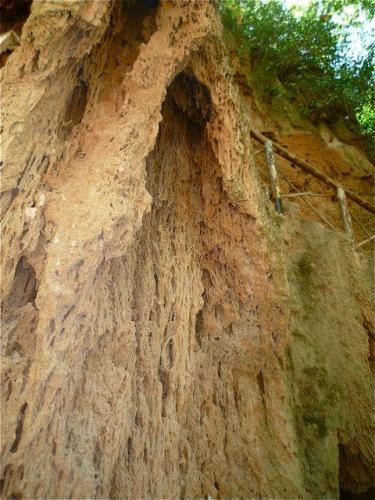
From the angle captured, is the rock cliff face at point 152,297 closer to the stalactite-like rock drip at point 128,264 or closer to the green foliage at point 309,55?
the stalactite-like rock drip at point 128,264

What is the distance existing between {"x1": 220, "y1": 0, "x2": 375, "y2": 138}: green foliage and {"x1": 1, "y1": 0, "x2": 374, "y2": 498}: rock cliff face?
11.6 feet

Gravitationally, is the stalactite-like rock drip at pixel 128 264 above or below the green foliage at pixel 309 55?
below

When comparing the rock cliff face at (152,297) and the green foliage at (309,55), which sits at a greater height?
the green foliage at (309,55)

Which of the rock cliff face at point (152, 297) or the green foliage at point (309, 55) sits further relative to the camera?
the green foliage at point (309, 55)

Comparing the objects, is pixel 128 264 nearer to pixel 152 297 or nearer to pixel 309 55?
pixel 152 297

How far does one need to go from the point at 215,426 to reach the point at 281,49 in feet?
19.0

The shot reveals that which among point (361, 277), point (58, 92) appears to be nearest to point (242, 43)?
point (361, 277)

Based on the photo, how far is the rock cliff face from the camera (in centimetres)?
212

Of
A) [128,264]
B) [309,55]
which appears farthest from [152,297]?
[309,55]

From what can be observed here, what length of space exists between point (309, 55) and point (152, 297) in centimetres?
534

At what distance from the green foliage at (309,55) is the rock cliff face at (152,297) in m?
3.53

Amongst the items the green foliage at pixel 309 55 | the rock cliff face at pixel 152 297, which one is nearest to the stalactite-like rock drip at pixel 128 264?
the rock cliff face at pixel 152 297

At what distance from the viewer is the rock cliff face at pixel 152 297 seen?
6.95ft

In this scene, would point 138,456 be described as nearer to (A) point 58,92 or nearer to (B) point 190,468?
(B) point 190,468
